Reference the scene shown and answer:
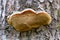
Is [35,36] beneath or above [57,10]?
beneath

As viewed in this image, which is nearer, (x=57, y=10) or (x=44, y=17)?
(x=44, y=17)

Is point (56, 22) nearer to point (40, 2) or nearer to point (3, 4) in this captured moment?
point (40, 2)

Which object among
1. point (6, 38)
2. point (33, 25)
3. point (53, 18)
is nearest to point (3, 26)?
point (6, 38)

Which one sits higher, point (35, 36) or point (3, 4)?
point (3, 4)

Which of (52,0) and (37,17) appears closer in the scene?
(37,17)

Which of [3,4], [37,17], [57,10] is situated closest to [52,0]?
[57,10]

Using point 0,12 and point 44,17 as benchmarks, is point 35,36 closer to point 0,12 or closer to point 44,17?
point 44,17
